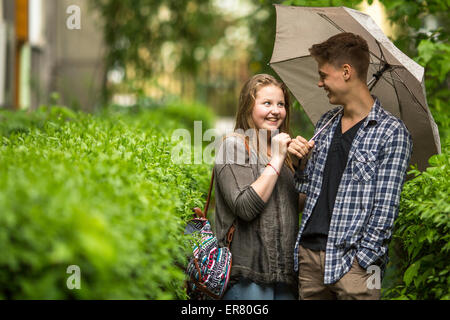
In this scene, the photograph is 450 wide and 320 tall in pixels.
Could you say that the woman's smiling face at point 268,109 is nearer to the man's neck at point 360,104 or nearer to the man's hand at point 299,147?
→ the man's hand at point 299,147

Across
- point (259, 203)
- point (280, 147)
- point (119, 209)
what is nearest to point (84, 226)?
point (119, 209)

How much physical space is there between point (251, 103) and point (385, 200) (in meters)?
0.99

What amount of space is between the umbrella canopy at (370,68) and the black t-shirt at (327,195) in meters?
0.49

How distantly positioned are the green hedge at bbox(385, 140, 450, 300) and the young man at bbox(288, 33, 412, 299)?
0.21 m

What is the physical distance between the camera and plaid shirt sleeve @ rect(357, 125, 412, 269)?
9.01 feet

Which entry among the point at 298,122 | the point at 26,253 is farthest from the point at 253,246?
the point at 298,122

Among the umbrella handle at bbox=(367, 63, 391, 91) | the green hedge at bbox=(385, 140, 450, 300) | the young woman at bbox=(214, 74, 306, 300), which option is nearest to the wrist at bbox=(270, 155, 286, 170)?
the young woman at bbox=(214, 74, 306, 300)

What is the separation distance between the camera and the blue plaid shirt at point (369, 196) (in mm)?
2766

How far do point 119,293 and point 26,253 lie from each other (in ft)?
1.14

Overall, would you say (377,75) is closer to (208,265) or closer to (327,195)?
(327,195)

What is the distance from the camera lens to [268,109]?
3275mm

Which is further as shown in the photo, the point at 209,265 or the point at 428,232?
the point at 209,265

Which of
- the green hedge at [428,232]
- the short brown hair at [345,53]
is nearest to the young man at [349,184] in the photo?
the short brown hair at [345,53]

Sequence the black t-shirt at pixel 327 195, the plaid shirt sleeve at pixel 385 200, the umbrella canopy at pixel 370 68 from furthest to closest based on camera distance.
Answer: the umbrella canopy at pixel 370 68
the black t-shirt at pixel 327 195
the plaid shirt sleeve at pixel 385 200
